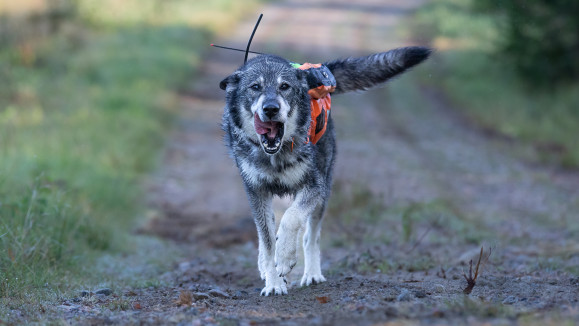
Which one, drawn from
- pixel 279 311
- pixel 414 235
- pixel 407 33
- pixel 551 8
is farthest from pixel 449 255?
pixel 407 33

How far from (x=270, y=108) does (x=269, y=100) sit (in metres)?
0.08

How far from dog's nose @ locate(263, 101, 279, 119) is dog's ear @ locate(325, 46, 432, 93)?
1.47m

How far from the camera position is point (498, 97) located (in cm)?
1648

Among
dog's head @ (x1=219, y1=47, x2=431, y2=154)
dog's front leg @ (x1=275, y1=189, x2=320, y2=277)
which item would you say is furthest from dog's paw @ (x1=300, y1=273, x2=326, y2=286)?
dog's head @ (x1=219, y1=47, x2=431, y2=154)

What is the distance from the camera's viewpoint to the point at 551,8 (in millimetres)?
14422

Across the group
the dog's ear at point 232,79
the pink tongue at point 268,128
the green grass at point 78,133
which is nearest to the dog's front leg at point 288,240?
the pink tongue at point 268,128

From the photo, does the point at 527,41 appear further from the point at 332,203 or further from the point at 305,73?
the point at 305,73

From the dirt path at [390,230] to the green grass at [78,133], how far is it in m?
0.67

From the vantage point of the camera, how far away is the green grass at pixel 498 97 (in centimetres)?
1288

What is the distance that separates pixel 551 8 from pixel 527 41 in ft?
3.09

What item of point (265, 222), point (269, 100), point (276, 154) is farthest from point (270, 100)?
point (265, 222)

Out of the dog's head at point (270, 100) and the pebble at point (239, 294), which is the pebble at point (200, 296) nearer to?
the pebble at point (239, 294)

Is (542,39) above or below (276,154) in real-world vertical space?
above

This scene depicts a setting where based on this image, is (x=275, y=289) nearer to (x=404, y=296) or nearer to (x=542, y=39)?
(x=404, y=296)
